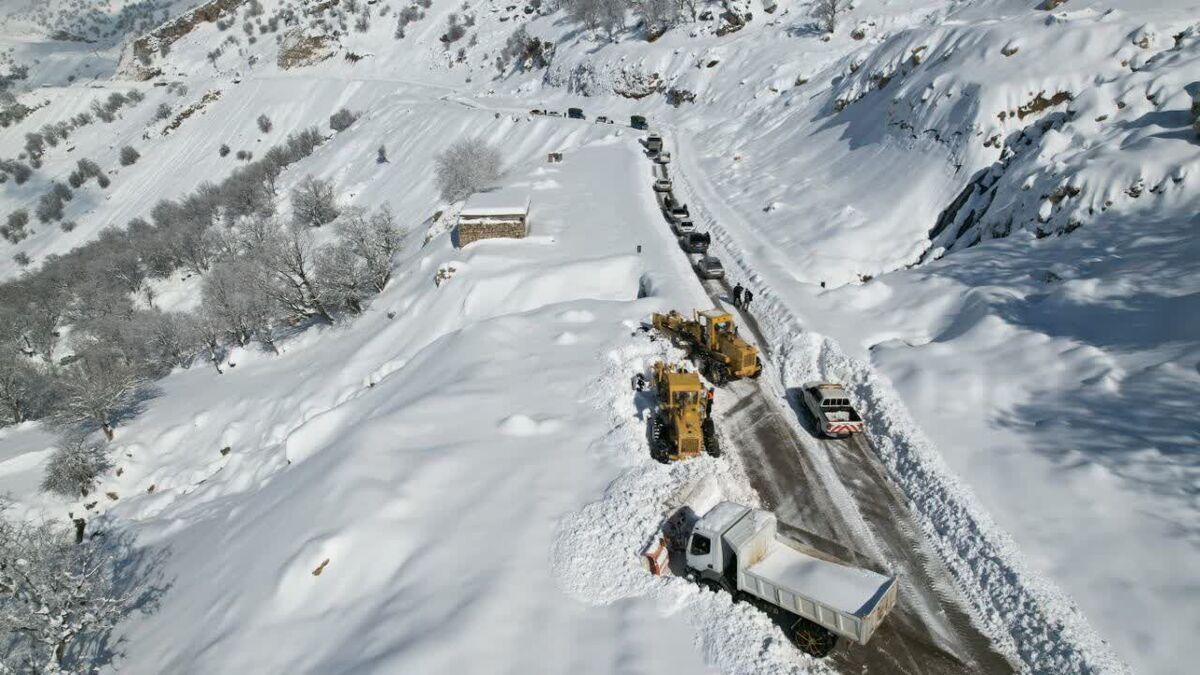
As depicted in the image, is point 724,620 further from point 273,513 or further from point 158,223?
point 158,223

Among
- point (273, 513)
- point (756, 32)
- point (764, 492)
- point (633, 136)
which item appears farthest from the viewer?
point (756, 32)

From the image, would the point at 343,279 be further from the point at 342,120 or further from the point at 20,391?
the point at 342,120

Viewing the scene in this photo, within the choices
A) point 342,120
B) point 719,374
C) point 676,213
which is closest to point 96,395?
point 719,374

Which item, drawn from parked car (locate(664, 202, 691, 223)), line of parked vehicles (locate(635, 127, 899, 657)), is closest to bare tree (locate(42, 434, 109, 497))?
line of parked vehicles (locate(635, 127, 899, 657))

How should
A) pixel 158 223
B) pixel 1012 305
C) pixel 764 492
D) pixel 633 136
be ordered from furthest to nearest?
pixel 158 223 < pixel 633 136 < pixel 1012 305 < pixel 764 492

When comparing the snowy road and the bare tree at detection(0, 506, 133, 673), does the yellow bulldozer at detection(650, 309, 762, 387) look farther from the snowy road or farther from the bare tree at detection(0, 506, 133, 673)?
the bare tree at detection(0, 506, 133, 673)

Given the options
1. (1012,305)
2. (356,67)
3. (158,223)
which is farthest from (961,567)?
(356,67)
